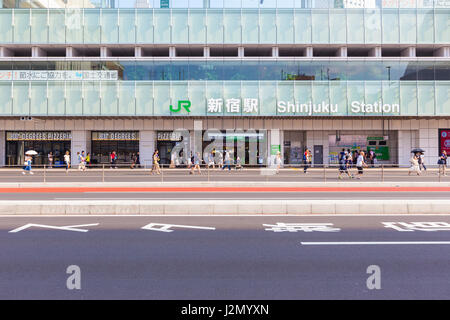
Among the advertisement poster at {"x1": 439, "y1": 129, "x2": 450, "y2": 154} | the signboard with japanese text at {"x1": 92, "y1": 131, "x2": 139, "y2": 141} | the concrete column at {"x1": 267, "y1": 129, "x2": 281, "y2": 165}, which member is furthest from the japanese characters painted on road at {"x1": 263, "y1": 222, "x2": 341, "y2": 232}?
the advertisement poster at {"x1": 439, "y1": 129, "x2": 450, "y2": 154}

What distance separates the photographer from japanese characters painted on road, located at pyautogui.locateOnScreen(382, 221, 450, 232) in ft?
24.6

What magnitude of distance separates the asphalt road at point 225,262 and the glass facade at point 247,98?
24816 mm

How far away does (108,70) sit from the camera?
1272 inches

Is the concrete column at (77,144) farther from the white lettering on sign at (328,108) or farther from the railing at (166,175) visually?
the white lettering on sign at (328,108)

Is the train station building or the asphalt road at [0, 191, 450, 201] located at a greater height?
the train station building

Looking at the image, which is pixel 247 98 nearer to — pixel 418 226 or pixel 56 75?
pixel 56 75

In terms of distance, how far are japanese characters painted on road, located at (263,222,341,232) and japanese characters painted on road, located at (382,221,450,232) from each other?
58.3 inches

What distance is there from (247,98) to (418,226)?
25.7 m

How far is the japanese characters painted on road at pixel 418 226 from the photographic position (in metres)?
7.51

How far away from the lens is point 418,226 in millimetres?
7812

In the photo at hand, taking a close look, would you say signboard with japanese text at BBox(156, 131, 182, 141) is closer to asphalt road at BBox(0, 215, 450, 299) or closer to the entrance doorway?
the entrance doorway

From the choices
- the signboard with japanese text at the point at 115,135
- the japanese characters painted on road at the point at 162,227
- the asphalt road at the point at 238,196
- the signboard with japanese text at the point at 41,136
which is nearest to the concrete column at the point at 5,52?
the signboard with japanese text at the point at 41,136
